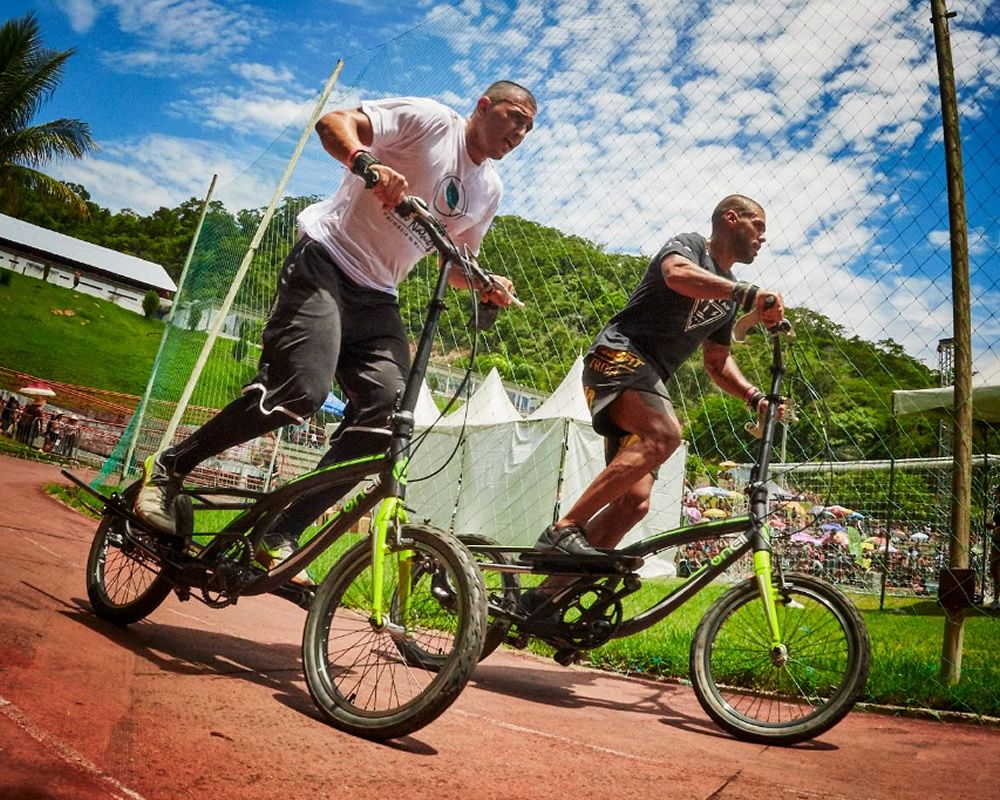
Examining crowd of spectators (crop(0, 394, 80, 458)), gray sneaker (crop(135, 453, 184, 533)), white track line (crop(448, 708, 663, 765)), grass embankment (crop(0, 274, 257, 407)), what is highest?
grass embankment (crop(0, 274, 257, 407))

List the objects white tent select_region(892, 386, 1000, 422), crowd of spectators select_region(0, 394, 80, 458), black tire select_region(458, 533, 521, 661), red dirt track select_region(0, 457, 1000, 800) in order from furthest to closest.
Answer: crowd of spectators select_region(0, 394, 80, 458)
white tent select_region(892, 386, 1000, 422)
black tire select_region(458, 533, 521, 661)
red dirt track select_region(0, 457, 1000, 800)

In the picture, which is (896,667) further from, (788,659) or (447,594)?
(447,594)

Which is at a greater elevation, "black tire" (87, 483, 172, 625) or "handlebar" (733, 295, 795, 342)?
"handlebar" (733, 295, 795, 342)

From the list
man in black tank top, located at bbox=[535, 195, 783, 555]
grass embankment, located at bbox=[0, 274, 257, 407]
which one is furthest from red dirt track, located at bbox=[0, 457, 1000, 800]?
grass embankment, located at bbox=[0, 274, 257, 407]

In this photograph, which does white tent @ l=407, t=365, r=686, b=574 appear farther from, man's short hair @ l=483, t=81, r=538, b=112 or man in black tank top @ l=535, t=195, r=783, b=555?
man's short hair @ l=483, t=81, r=538, b=112

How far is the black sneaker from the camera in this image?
302 centimetres

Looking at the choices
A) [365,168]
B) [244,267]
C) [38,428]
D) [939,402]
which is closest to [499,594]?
[365,168]

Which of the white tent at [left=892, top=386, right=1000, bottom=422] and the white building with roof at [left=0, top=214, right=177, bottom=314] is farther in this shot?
the white building with roof at [left=0, top=214, right=177, bottom=314]

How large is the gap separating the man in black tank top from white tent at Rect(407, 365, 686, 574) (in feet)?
24.5

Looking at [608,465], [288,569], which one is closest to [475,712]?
[288,569]

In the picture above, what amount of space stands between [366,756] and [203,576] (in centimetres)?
111

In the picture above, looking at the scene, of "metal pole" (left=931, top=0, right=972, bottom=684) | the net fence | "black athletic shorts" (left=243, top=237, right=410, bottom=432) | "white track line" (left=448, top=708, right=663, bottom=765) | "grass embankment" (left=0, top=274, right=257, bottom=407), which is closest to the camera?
"white track line" (left=448, top=708, right=663, bottom=765)

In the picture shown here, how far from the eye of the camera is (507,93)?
9.61 feet

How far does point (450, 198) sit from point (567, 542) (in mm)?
1377
